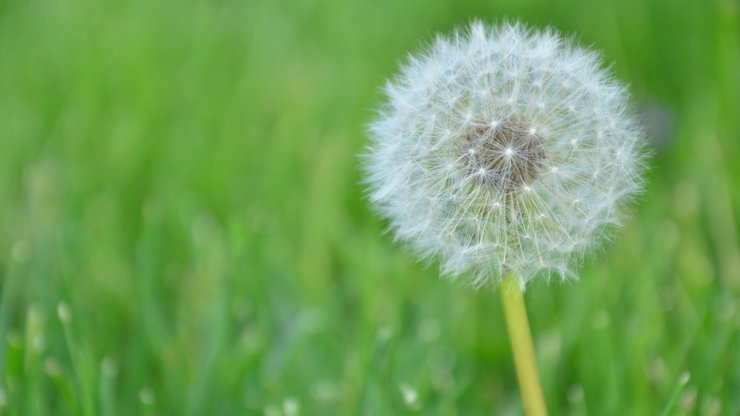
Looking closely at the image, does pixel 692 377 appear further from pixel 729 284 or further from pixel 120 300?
pixel 120 300

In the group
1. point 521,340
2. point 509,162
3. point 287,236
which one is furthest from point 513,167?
point 287,236

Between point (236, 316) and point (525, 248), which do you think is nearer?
point (525, 248)

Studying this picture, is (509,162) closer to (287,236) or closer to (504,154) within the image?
(504,154)

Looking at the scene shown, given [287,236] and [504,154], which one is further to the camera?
[287,236]

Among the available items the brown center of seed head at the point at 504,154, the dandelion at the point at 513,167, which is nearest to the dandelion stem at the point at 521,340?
the dandelion at the point at 513,167

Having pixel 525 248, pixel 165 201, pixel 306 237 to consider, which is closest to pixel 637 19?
pixel 306 237

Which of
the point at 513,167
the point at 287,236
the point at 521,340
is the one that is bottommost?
the point at 521,340
